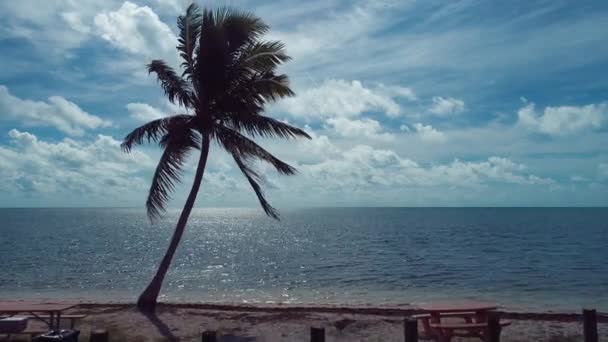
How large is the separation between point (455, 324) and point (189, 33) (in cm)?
901

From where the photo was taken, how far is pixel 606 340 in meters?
10.2

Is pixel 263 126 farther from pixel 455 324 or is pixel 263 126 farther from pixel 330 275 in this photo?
pixel 330 275

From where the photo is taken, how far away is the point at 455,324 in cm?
956

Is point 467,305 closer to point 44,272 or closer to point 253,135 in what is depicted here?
point 253,135

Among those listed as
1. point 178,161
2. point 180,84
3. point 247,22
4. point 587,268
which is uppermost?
point 247,22

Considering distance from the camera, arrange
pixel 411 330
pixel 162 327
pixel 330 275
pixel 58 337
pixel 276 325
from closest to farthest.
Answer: pixel 411 330 → pixel 58 337 → pixel 162 327 → pixel 276 325 → pixel 330 275

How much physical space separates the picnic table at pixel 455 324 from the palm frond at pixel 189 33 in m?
8.00

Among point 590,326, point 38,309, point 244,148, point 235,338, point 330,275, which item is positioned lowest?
point 330,275

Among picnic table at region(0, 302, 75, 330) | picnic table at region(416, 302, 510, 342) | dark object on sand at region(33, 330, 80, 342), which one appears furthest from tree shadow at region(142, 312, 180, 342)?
picnic table at region(416, 302, 510, 342)

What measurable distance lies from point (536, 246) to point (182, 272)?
33.8 meters

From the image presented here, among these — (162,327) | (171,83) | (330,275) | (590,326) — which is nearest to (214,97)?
(171,83)

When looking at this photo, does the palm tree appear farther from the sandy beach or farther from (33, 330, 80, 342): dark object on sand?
(33, 330, 80, 342): dark object on sand

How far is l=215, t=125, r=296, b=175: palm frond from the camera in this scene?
13281 mm

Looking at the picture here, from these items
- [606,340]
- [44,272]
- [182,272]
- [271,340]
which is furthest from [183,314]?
[44,272]
